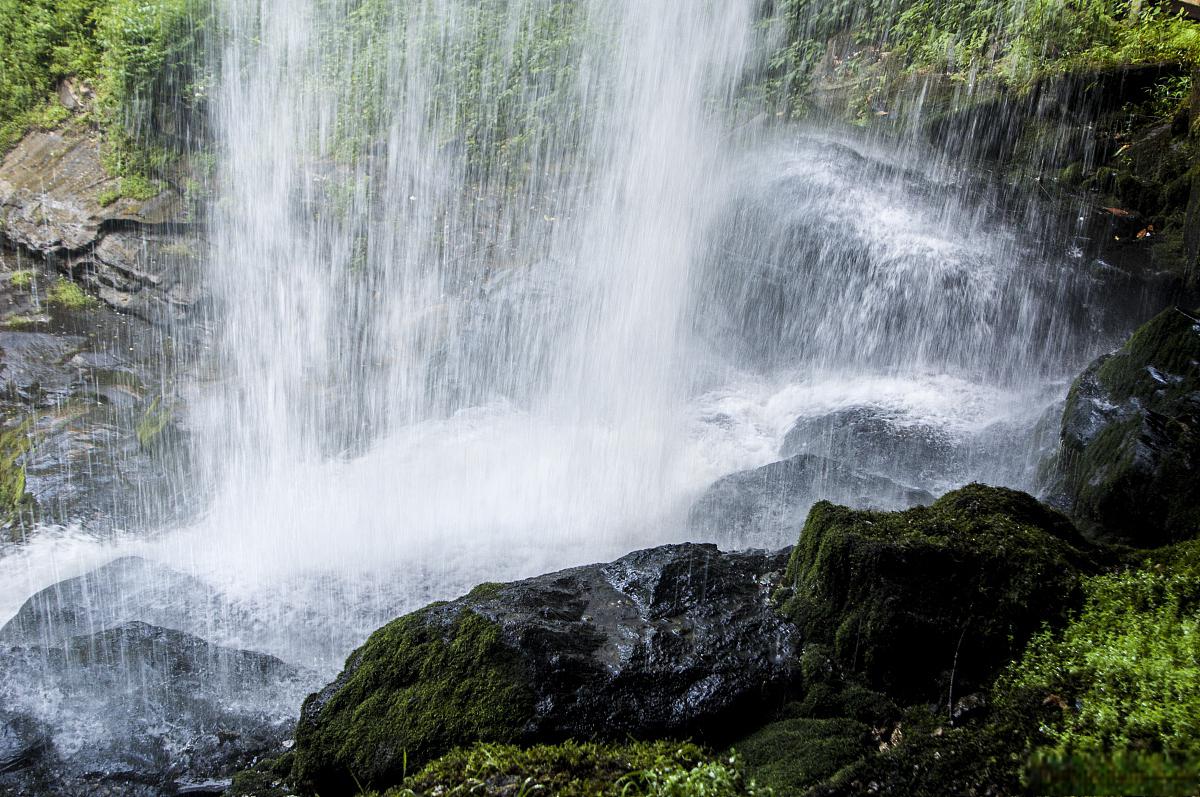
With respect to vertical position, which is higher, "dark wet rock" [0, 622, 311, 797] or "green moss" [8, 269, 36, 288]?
"green moss" [8, 269, 36, 288]

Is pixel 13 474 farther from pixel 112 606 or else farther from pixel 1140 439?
pixel 1140 439

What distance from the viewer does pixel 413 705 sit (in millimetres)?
3699

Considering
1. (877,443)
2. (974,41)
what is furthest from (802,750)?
(974,41)

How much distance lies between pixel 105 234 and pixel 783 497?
12.9 meters

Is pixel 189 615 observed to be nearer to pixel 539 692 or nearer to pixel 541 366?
pixel 539 692

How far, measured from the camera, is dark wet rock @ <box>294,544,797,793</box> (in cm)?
355

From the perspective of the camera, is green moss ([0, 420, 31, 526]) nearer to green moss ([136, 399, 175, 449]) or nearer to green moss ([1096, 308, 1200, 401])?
green moss ([136, 399, 175, 449])

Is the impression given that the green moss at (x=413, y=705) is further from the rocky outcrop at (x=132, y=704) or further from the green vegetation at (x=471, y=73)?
the green vegetation at (x=471, y=73)

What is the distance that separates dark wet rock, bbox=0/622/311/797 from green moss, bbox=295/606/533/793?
1.86 metres

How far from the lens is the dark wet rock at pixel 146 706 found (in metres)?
5.32

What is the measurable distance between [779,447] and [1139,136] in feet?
A: 21.1

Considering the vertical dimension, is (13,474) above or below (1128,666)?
below

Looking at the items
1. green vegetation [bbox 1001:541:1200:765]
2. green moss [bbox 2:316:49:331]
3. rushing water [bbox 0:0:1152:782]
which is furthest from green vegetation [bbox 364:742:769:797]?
green moss [bbox 2:316:49:331]

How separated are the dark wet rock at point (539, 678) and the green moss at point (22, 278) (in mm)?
12626
